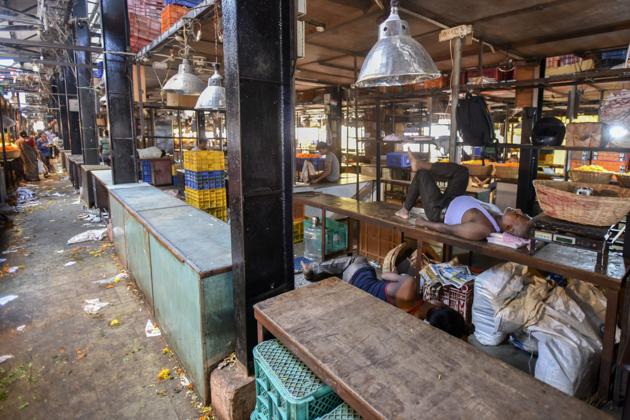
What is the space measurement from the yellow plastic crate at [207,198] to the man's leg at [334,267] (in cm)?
429

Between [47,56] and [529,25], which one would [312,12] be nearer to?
[529,25]

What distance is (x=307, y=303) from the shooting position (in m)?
2.77

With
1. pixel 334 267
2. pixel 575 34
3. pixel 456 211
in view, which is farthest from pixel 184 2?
pixel 575 34

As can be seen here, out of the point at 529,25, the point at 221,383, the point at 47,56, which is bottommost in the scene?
the point at 221,383

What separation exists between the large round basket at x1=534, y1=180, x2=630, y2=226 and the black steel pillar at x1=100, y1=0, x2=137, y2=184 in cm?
764

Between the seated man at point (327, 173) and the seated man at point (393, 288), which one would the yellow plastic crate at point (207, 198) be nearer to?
the seated man at point (327, 173)

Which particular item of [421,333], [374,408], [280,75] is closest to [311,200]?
[280,75]

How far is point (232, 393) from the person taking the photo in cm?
285

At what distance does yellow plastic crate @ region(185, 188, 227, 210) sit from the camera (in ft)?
28.2

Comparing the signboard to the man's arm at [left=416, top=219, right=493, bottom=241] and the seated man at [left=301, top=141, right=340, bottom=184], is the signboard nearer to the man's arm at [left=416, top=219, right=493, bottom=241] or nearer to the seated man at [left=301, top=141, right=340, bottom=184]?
the seated man at [left=301, top=141, right=340, bottom=184]

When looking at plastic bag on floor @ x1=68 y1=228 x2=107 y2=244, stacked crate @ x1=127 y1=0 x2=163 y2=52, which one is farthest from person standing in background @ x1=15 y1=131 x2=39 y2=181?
stacked crate @ x1=127 y1=0 x2=163 y2=52

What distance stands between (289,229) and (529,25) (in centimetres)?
519

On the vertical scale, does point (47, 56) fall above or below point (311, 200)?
above

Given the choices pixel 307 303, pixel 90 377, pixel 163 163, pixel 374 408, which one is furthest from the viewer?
pixel 163 163
